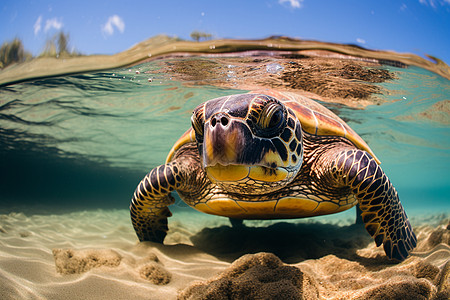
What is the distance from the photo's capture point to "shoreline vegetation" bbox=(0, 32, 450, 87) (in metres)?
5.25

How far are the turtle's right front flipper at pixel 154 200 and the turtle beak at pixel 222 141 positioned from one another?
4.12 ft

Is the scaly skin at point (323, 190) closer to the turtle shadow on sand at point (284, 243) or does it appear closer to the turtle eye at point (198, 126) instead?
the turtle shadow on sand at point (284, 243)

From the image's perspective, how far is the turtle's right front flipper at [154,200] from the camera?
2.86 m

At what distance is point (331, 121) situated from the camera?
3.12 metres

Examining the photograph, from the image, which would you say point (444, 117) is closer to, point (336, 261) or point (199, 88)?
point (199, 88)

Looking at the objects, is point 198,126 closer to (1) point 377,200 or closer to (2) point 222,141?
(2) point 222,141

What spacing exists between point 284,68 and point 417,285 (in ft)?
18.3

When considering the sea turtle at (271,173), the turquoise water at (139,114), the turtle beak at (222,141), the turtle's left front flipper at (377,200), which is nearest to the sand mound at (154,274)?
the sea turtle at (271,173)

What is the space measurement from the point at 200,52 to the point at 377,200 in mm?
4767

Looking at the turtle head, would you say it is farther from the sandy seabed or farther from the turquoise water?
the turquoise water

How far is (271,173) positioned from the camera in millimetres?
1817

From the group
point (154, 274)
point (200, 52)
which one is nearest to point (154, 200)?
point (154, 274)

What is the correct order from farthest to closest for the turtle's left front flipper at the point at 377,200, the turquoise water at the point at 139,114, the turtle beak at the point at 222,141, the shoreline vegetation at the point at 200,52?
the turquoise water at the point at 139,114, the shoreline vegetation at the point at 200,52, the turtle's left front flipper at the point at 377,200, the turtle beak at the point at 222,141

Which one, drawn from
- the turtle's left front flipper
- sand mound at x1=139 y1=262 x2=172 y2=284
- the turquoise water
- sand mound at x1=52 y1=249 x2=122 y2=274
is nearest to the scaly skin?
the turtle's left front flipper
